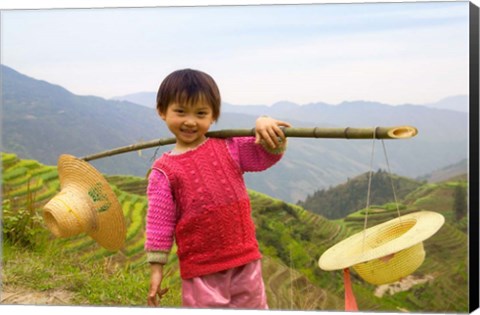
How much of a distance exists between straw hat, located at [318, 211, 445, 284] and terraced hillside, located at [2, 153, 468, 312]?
28 cm

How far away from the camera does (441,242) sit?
478cm

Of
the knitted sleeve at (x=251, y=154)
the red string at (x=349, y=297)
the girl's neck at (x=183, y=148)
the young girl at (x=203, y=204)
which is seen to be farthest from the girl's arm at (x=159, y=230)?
the red string at (x=349, y=297)

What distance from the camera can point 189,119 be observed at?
4391 mm

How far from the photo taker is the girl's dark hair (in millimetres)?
4395

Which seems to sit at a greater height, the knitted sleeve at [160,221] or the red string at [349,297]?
the knitted sleeve at [160,221]

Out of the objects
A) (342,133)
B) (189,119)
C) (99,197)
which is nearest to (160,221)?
(189,119)

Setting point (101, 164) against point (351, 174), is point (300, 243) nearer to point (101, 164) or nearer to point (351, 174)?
point (351, 174)

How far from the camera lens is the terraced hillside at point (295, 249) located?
15.7ft

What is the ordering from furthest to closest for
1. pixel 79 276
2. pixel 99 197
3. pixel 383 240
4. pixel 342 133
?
pixel 79 276 < pixel 99 197 < pixel 383 240 < pixel 342 133

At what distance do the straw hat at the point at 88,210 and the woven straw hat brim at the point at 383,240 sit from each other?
1004 millimetres

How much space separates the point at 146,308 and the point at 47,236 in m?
0.77

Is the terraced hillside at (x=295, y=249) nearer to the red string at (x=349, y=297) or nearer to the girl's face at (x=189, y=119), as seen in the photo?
the red string at (x=349, y=297)

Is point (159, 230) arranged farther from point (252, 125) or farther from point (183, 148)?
point (252, 125)

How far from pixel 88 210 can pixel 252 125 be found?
0.88 meters
